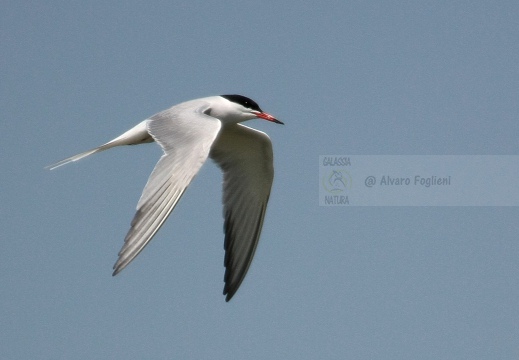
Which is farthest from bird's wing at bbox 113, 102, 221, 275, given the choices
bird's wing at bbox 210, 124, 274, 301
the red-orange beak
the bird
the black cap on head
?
bird's wing at bbox 210, 124, 274, 301

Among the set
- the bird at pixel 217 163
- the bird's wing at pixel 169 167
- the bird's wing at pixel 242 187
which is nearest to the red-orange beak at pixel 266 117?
the bird at pixel 217 163

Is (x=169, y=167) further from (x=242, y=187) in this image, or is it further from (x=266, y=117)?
(x=242, y=187)

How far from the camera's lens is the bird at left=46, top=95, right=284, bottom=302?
6945mm

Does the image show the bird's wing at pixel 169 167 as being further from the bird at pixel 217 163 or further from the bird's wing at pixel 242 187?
the bird's wing at pixel 242 187

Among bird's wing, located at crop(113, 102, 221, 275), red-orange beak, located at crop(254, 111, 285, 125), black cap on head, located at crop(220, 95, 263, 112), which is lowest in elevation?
bird's wing, located at crop(113, 102, 221, 275)

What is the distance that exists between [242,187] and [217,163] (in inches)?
16.1

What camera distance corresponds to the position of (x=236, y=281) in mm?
9398

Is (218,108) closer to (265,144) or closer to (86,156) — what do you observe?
(265,144)

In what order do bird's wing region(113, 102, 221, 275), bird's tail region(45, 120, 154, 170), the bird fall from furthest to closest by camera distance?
bird's tail region(45, 120, 154, 170) → the bird → bird's wing region(113, 102, 221, 275)

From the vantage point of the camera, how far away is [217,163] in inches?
390

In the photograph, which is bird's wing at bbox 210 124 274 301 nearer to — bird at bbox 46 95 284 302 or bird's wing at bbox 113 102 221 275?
bird at bbox 46 95 284 302

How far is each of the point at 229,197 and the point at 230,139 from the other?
652 mm

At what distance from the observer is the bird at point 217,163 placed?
695cm

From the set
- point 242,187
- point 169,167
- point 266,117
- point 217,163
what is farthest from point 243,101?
point 169,167
